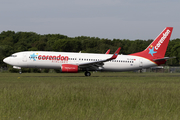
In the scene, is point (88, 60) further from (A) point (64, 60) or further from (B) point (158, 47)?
(B) point (158, 47)

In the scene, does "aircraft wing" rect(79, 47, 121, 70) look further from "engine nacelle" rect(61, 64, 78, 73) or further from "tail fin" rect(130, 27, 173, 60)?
"tail fin" rect(130, 27, 173, 60)

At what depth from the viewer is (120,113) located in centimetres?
956

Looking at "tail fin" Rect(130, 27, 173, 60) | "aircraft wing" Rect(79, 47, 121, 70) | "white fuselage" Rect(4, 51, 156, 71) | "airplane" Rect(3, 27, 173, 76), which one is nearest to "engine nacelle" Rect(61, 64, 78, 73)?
"airplane" Rect(3, 27, 173, 76)

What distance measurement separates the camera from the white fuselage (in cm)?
3641

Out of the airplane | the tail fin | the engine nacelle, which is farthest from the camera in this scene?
the tail fin

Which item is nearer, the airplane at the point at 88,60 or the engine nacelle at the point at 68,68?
the engine nacelle at the point at 68,68

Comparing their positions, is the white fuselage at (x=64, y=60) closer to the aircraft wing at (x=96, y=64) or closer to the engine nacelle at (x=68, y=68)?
the aircraft wing at (x=96, y=64)

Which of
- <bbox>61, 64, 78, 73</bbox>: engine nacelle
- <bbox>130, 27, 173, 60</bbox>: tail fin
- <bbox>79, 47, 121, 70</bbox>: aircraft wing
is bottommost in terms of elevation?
<bbox>61, 64, 78, 73</bbox>: engine nacelle

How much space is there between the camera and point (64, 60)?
1453 inches

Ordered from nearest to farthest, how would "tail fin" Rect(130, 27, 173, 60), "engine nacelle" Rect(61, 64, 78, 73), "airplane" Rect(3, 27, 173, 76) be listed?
"engine nacelle" Rect(61, 64, 78, 73), "airplane" Rect(3, 27, 173, 76), "tail fin" Rect(130, 27, 173, 60)

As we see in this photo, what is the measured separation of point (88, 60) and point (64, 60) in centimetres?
323

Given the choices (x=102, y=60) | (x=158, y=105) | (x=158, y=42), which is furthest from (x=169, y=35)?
(x=158, y=105)

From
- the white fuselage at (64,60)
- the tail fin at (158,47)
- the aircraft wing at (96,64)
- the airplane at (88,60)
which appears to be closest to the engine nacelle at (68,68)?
the airplane at (88,60)

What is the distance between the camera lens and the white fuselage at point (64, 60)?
36406mm
